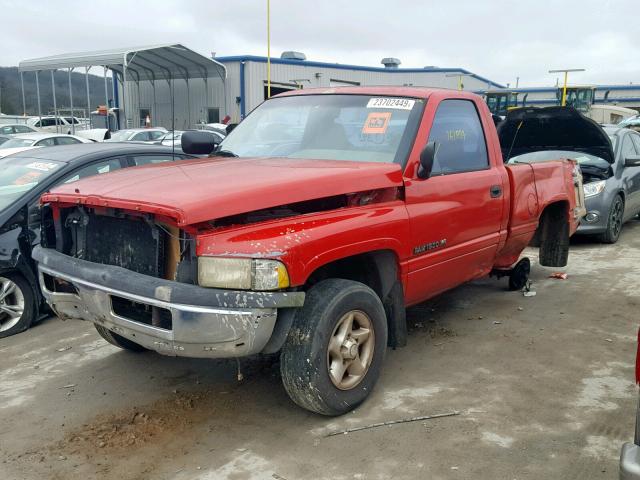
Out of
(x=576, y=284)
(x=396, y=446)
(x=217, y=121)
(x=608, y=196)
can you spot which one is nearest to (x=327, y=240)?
(x=396, y=446)

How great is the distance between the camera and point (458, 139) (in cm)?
454

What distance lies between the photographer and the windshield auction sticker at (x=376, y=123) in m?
4.16

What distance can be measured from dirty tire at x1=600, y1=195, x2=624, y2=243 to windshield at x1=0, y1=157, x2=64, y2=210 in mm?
7054

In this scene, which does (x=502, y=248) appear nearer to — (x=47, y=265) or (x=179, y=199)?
(x=179, y=199)

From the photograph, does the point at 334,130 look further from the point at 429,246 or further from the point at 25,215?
the point at 25,215

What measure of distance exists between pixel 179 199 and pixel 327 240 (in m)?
0.82

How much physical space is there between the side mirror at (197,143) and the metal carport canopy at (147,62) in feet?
63.9

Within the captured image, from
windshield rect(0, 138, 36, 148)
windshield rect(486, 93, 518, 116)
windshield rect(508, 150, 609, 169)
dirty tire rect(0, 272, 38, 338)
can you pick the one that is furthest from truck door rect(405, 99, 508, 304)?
windshield rect(486, 93, 518, 116)

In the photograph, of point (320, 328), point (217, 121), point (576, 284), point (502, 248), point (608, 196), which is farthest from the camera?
point (217, 121)

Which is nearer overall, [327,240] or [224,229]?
[224,229]

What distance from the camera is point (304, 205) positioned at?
3404mm

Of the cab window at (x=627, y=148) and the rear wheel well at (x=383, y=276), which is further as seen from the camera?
the cab window at (x=627, y=148)

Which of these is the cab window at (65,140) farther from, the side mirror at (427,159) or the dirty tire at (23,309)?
the side mirror at (427,159)

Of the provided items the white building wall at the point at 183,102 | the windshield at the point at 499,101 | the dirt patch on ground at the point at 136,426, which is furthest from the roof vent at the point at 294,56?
the dirt patch on ground at the point at 136,426
